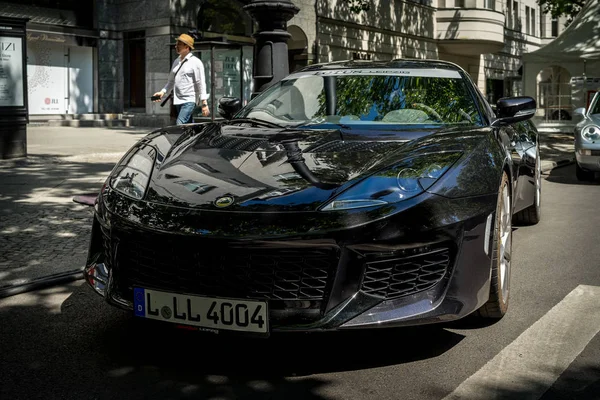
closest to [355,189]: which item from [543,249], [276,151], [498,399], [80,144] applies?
[276,151]

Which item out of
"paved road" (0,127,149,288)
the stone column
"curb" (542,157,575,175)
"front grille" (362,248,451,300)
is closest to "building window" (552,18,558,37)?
"curb" (542,157,575,175)

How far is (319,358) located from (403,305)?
0.53 m

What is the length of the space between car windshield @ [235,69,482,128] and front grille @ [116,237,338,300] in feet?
5.20

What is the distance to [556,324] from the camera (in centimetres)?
418

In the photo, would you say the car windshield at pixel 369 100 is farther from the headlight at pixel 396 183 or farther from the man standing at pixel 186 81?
the man standing at pixel 186 81

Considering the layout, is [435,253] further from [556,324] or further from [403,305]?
[556,324]

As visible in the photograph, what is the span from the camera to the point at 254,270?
3.32m

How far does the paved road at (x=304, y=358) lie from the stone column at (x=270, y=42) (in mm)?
4992

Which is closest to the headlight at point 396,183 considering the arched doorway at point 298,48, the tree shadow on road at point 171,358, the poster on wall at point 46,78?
the tree shadow on road at point 171,358

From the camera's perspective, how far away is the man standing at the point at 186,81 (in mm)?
10352

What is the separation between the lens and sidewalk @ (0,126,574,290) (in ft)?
18.7

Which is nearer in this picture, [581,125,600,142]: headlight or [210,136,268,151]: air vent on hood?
[210,136,268,151]: air vent on hood

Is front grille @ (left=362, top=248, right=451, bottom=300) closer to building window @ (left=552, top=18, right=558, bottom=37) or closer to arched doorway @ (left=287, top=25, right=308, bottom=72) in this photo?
arched doorway @ (left=287, top=25, right=308, bottom=72)

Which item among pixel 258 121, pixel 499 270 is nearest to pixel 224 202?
pixel 499 270
